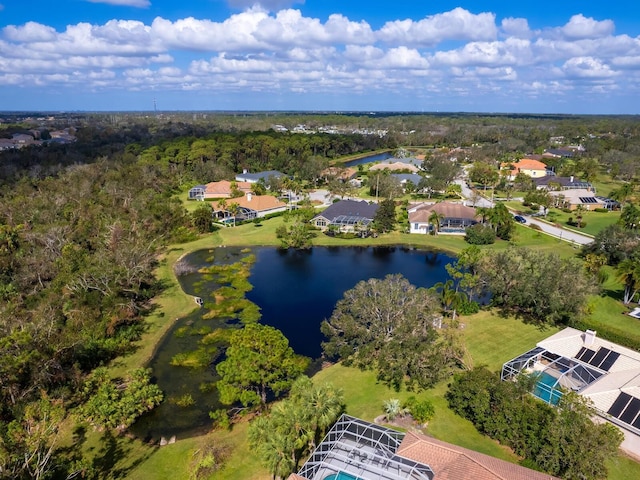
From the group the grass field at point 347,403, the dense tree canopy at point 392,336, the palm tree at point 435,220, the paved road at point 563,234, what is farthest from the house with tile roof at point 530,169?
the dense tree canopy at point 392,336

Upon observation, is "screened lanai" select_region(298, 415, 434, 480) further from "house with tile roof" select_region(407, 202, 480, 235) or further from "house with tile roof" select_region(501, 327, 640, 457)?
"house with tile roof" select_region(407, 202, 480, 235)

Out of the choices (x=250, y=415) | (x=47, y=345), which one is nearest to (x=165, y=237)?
(x=47, y=345)

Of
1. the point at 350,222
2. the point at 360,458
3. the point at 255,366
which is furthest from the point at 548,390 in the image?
the point at 350,222

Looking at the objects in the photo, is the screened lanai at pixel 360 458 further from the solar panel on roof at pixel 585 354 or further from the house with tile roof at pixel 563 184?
the house with tile roof at pixel 563 184

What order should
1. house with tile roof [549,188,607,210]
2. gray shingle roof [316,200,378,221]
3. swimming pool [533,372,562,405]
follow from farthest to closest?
house with tile roof [549,188,607,210], gray shingle roof [316,200,378,221], swimming pool [533,372,562,405]

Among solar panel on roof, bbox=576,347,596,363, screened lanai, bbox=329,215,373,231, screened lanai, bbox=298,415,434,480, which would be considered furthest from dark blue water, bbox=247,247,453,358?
solar panel on roof, bbox=576,347,596,363

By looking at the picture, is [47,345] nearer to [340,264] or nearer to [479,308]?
[340,264]
